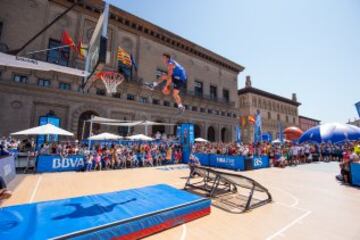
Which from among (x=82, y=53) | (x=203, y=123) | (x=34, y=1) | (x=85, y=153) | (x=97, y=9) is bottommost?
(x=85, y=153)

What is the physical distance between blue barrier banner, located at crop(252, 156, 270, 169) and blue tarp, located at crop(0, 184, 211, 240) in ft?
36.9

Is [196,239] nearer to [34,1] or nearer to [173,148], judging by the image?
[173,148]

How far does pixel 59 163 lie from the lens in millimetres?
12508

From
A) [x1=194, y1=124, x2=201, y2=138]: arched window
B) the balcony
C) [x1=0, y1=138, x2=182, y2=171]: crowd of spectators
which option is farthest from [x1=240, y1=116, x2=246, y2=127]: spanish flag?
[x1=0, y1=138, x2=182, y2=171]: crowd of spectators

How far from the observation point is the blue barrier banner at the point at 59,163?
11.9 m

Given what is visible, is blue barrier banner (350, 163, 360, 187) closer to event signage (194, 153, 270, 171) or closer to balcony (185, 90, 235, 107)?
event signage (194, 153, 270, 171)

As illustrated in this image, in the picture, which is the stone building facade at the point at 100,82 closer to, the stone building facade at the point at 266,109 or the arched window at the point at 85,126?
the arched window at the point at 85,126

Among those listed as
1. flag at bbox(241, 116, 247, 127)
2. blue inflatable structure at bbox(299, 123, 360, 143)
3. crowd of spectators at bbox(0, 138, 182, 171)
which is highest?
flag at bbox(241, 116, 247, 127)

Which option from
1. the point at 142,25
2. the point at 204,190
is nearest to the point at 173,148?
the point at 204,190

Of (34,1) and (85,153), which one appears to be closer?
(85,153)

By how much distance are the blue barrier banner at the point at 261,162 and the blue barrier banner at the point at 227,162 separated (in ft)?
4.45

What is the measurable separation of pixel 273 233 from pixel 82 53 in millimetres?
23305

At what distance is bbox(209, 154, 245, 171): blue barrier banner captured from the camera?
1454 centimetres

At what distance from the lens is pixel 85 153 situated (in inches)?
553
